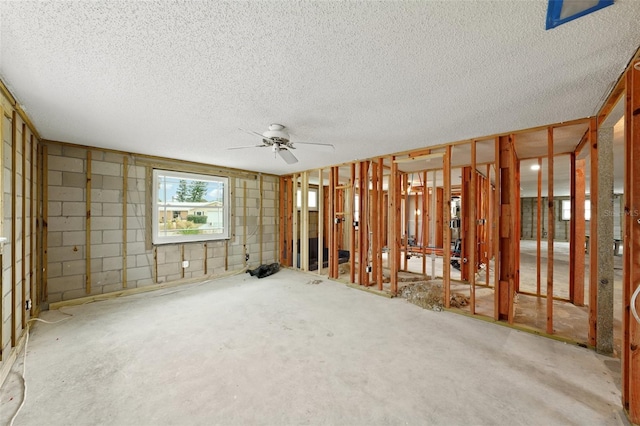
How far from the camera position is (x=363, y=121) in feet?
8.82

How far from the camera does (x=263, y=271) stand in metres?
5.24

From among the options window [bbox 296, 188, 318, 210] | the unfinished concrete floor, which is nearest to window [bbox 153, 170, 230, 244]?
window [bbox 296, 188, 318, 210]

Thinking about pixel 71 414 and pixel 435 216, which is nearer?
pixel 71 414

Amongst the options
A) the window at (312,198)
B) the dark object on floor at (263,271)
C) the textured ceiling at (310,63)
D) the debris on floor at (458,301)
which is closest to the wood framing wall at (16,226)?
the textured ceiling at (310,63)

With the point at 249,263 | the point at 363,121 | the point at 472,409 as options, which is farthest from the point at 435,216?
the point at 472,409

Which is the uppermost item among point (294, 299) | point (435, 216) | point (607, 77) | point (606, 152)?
point (607, 77)

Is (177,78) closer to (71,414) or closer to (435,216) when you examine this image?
(71,414)

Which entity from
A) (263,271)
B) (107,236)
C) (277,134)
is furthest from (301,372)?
(107,236)

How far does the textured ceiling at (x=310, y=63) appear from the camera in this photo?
4.09 feet

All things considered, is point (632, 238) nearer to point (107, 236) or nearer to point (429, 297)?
point (429, 297)

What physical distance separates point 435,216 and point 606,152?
249 inches

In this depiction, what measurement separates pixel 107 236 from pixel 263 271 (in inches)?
105

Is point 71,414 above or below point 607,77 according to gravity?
below

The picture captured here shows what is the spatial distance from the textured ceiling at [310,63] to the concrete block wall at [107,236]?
98 cm
